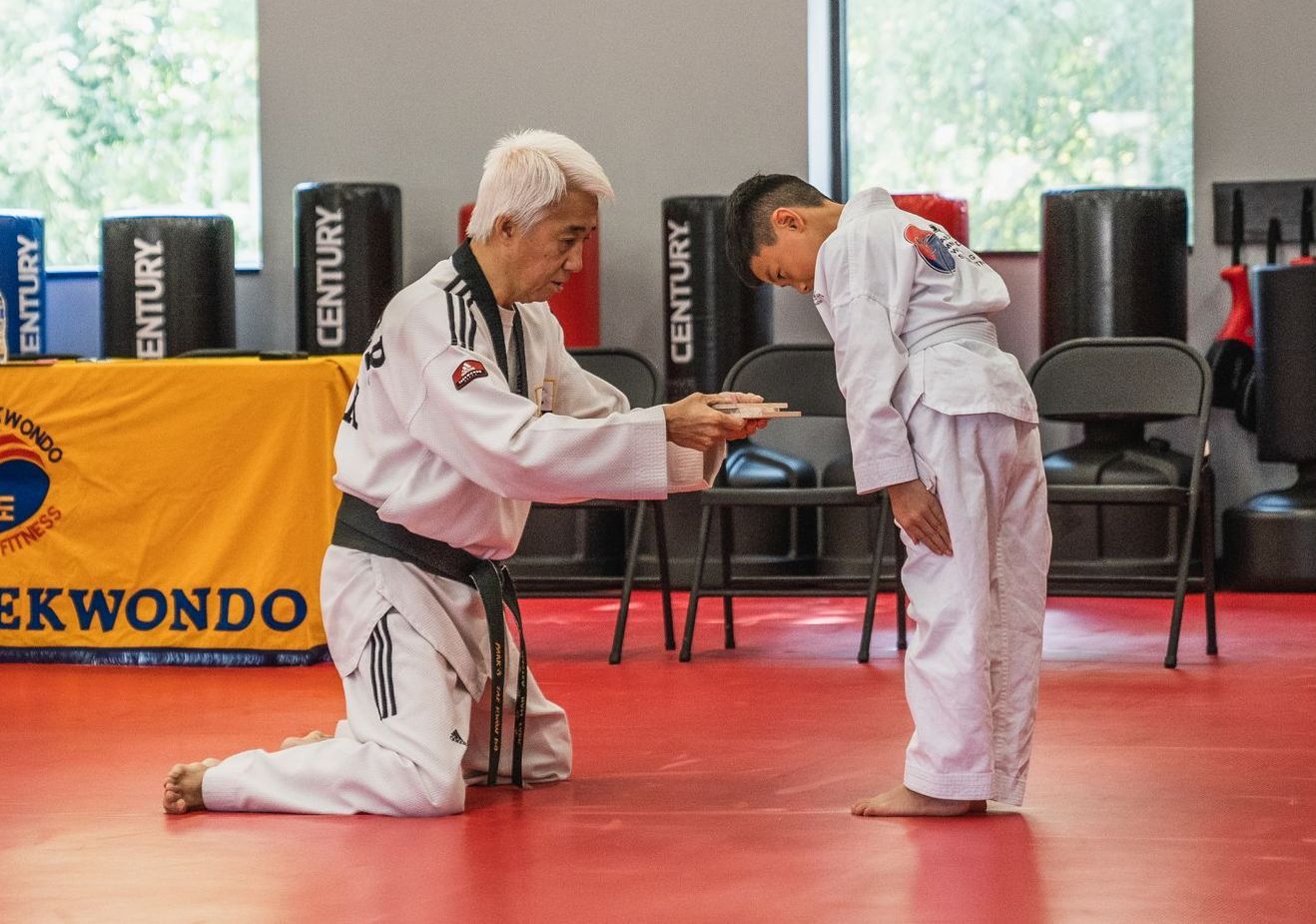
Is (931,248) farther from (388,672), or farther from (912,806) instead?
(388,672)

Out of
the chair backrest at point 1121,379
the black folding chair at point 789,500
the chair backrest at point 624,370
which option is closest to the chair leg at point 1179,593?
the chair backrest at point 1121,379

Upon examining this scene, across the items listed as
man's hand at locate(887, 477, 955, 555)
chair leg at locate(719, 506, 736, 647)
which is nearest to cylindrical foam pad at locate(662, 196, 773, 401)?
chair leg at locate(719, 506, 736, 647)

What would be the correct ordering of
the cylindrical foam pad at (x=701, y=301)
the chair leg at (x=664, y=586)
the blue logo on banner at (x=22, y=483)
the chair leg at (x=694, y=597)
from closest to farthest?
1. the chair leg at (x=694, y=597)
2. the blue logo on banner at (x=22, y=483)
3. the chair leg at (x=664, y=586)
4. the cylindrical foam pad at (x=701, y=301)

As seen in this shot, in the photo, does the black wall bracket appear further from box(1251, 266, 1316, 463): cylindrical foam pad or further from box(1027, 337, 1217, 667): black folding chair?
box(1027, 337, 1217, 667): black folding chair

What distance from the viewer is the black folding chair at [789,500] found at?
15.5 ft

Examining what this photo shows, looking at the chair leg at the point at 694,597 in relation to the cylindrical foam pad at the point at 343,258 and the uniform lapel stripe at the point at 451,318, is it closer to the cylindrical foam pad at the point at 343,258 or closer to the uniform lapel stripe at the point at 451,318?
the uniform lapel stripe at the point at 451,318

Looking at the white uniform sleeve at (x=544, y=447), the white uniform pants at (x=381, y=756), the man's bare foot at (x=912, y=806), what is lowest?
the man's bare foot at (x=912, y=806)

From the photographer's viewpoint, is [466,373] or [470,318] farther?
[470,318]

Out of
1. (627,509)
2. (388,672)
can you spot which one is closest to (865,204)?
(388,672)

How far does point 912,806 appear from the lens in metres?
2.70

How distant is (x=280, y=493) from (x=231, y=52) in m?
3.71

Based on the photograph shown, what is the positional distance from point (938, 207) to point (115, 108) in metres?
4.02

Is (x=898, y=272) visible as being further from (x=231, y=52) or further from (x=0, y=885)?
(x=231, y=52)

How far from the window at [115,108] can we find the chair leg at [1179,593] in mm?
4827
